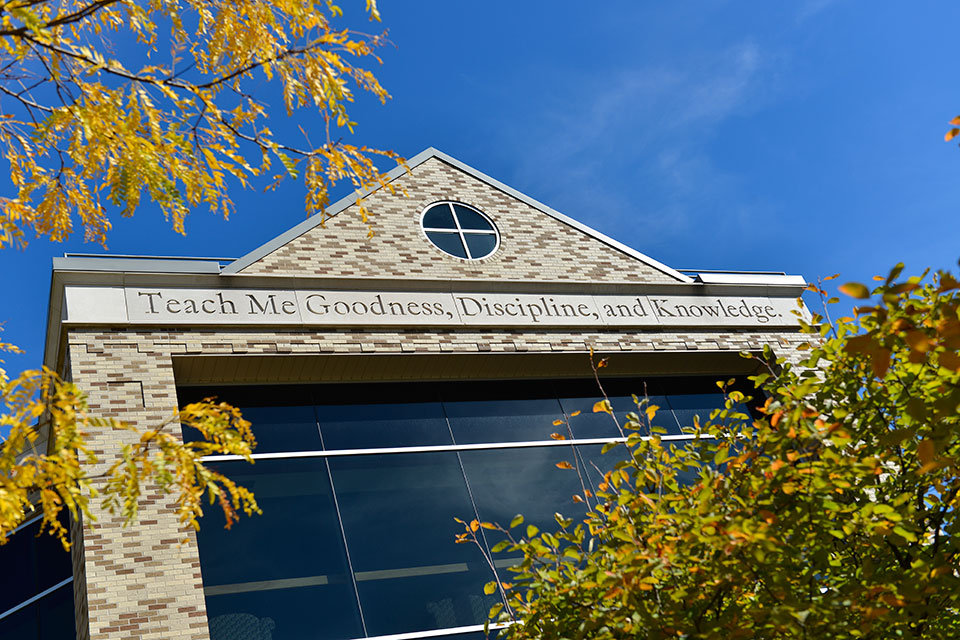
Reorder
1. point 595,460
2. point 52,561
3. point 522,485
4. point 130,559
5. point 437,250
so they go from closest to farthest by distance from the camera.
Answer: point 130,559, point 52,561, point 522,485, point 595,460, point 437,250

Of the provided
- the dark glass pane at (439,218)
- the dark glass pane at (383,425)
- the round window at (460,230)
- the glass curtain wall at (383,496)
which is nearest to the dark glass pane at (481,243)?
the round window at (460,230)

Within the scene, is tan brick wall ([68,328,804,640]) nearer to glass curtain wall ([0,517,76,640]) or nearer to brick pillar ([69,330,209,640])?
brick pillar ([69,330,209,640])

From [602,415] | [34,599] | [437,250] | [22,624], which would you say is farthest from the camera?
[437,250]

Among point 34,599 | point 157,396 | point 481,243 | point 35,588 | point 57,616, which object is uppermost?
point 481,243

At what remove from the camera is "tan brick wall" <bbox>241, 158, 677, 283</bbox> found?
13516 millimetres

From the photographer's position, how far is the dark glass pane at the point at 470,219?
15.1 m

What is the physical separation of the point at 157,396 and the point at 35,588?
3.21 metres

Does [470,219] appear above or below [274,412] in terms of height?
above

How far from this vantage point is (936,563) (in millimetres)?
5000

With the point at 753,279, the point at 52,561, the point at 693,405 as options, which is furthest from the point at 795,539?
the point at 753,279

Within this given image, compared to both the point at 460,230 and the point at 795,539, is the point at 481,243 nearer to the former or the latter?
the point at 460,230

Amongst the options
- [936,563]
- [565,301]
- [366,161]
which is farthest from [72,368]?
[936,563]

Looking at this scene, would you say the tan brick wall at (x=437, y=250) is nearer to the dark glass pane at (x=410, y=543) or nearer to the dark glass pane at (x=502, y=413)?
the dark glass pane at (x=502, y=413)

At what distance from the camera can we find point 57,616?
11.2 metres
